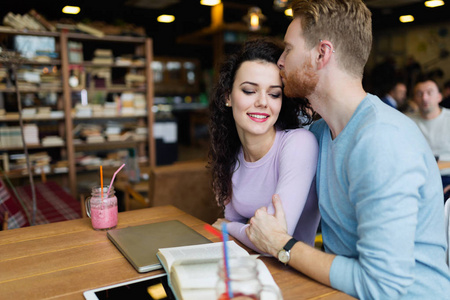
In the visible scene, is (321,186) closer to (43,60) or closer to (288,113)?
(288,113)

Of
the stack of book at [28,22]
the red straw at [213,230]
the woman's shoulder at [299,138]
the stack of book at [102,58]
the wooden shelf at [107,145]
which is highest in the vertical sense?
the stack of book at [28,22]

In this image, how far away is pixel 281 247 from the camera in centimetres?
120

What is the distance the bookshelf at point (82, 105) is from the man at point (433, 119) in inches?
150

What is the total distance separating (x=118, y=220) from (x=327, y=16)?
1.20 m

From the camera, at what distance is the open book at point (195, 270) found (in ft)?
3.14

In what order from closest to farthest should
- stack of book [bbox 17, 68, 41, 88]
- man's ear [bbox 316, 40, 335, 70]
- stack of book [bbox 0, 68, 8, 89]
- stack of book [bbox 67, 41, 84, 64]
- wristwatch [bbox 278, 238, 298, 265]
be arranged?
1. wristwatch [bbox 278, 238, 298, 265]
2. man's ear [bbox 316, 40, 335, 70]
3. stack of book [bbox 0, 68, 8, 89]
4. stack of book [bbox 17, 68, 41, 88]
5. stack of book [bbox 67, 41, 84, 64]

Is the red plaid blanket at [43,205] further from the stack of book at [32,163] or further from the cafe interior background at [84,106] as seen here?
the stack of book at [32,163]

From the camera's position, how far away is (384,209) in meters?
1.00

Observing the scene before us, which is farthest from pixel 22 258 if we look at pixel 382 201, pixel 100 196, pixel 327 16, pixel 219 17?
pixel 219 17

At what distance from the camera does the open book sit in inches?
37.6

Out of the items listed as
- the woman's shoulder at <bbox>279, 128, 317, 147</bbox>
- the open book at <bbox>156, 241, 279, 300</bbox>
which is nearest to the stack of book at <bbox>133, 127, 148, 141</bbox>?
the woman's shoulder at <bbox>279, 128, 317, 147</bbox>

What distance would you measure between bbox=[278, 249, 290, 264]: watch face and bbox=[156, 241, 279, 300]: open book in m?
0.11

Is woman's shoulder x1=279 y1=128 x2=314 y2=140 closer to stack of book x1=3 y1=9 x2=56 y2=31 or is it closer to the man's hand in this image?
the man's hand

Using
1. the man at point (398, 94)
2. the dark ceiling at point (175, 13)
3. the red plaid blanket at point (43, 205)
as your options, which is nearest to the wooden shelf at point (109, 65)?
the red plaid blanket at point (43, 205)
